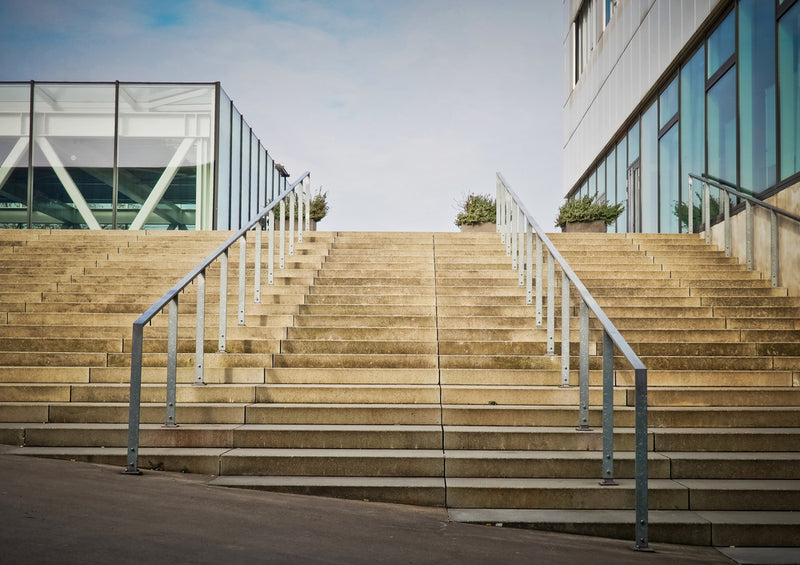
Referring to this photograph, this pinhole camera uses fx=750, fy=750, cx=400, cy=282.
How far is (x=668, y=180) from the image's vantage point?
15.2m

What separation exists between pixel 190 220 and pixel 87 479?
40.4ft

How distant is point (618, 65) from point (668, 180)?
499 cm

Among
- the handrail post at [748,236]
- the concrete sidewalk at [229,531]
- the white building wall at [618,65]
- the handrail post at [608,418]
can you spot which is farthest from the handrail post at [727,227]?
the concrete sidewalk at [229,531]

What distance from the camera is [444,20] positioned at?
87.9ft

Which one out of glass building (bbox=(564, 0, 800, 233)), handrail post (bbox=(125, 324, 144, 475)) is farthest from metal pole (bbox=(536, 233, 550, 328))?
handrail post (bbox=(125, 324, 144, 475))

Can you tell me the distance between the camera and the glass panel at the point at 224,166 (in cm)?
1727

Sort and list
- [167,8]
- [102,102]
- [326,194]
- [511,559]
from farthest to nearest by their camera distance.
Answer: [167,8] < [102,102] < [326,194] < [511,559]

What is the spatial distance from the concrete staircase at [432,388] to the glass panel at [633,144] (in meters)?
8.38

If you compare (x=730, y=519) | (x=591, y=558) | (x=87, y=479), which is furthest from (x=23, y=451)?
(x=730, y=519)

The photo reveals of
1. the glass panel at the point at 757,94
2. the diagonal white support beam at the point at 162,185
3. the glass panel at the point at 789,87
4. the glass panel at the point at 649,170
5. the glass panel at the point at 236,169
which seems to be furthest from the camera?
the glass panel at the point at 236,169

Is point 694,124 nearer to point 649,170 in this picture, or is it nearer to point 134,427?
point 649,170

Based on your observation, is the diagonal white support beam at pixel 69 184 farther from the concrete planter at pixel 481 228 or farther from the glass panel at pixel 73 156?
the concrete planter at pixel 481 228

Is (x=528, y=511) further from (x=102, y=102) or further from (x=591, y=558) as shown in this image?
(x=102, y=102)

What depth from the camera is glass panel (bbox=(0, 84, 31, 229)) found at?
616 inches
